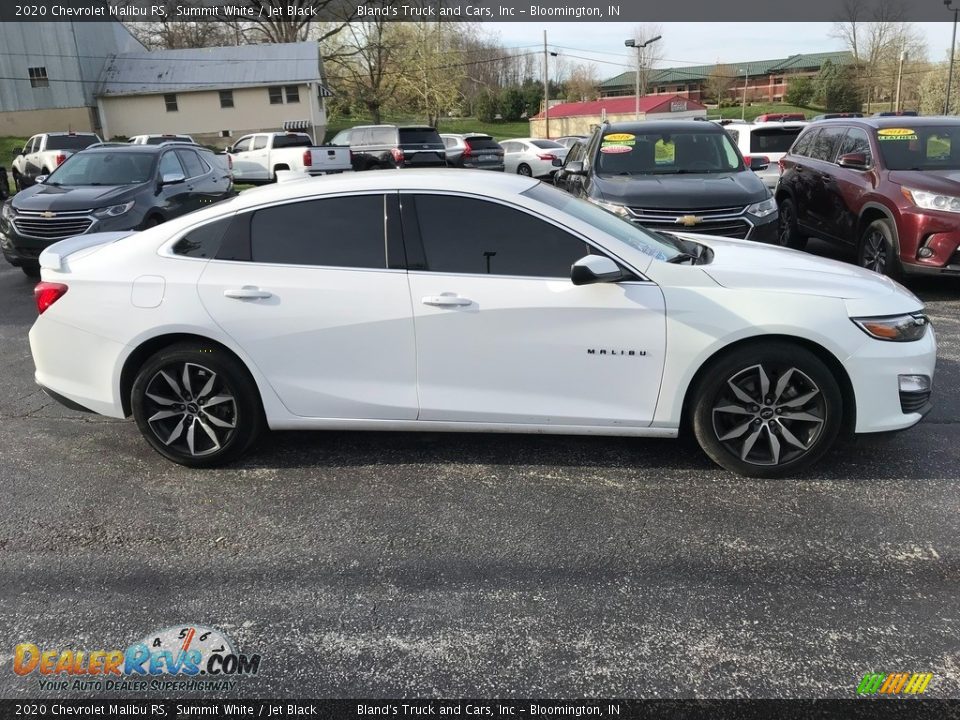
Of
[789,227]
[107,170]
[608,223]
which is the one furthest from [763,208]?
[107,170]

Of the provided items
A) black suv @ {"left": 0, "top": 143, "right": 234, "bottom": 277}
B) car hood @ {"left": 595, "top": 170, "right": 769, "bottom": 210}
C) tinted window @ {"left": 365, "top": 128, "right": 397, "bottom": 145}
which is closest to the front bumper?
car hood @ {"left": 595, "top": 170, "right": 769, "bottom": 210}

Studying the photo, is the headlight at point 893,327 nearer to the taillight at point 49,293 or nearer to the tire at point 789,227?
the taillight at point 49,293

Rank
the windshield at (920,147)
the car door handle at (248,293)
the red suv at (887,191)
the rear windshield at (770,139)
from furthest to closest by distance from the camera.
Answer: the rear windshield at (770,139) → the windshield at (920,147) → the red suv at (887,191) → the car door handle at (248,293)

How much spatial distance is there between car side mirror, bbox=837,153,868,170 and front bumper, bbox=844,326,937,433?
514 centimetres

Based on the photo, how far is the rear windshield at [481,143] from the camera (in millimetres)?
25453

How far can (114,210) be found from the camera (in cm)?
899

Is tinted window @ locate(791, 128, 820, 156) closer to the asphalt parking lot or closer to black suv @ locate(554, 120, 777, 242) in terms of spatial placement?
black suv @ locate(554, 120, 777, 242)

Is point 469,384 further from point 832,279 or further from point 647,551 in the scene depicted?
point 832,279

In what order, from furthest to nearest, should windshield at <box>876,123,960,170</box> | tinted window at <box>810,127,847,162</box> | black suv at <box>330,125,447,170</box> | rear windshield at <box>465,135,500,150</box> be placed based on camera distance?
rear windshield at <box>465,135,500,150</box> → black suv at <box>330,125,447,170</box> → tinted window at <box>810,127,847,162</box> → windshield at <box>876,123,960,170</box>

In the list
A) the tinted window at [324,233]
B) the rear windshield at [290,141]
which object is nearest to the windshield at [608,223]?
the tinted window at [324,233]

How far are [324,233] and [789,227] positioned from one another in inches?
317

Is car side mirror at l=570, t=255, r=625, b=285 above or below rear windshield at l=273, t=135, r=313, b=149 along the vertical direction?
below

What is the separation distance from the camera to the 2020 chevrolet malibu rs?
12.1 ft

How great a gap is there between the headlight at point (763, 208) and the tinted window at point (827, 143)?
209cm
